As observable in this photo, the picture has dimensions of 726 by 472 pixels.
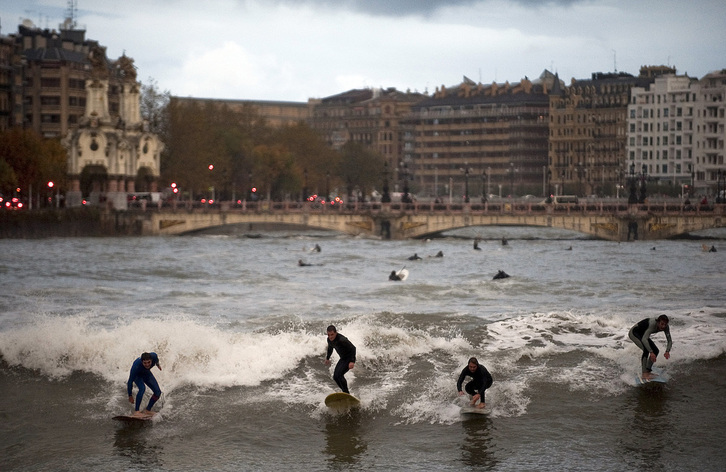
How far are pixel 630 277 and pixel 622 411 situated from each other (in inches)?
1347

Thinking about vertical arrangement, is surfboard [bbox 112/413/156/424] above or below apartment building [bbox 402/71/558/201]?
below

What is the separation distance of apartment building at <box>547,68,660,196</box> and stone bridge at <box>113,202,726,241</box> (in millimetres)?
72792

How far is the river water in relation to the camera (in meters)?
18.2

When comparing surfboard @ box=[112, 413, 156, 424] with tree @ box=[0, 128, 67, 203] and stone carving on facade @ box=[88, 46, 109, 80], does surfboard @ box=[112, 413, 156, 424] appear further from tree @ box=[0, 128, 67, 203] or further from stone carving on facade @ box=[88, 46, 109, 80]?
stone carving on facade @ box=[88, 46, 109, 80]

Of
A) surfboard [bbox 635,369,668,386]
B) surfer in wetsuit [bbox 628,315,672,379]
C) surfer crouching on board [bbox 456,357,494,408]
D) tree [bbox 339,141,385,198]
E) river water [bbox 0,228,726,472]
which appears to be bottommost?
river water [bbox 0,228,726,472]

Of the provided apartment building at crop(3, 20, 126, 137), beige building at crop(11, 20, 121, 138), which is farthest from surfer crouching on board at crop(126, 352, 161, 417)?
beige building at crop(11, 20, 121, 138)

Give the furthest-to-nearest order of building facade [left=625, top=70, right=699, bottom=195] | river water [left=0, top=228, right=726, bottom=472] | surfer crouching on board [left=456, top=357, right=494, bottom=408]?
building facade [left=625, top=70, right=699, bottom=195]
surfer crouching on board [left=456, top=357, right=494, bottom=408]
river water [left=0, top=228, right=726, bottom=472]

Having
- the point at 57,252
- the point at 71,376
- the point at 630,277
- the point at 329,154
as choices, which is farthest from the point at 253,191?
the point at 71,376

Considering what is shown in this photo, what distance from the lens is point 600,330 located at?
29812mm

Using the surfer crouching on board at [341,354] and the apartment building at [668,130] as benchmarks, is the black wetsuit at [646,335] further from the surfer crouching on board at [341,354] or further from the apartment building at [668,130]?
the apartment building at [668,130]

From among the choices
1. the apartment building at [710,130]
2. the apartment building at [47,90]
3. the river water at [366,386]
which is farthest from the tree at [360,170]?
the river water at [366,386]

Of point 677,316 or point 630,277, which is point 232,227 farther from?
point 677,316

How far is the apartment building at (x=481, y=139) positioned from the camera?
179250 mm

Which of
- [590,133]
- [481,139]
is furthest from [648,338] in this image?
[481,139]
